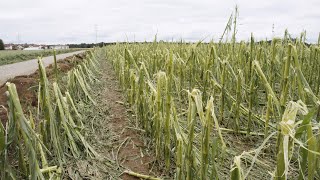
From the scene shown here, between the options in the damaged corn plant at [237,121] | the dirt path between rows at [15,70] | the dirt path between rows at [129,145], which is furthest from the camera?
the dirt path between rows at [15,70]

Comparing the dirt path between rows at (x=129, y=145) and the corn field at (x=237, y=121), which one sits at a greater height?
the corn field at (x=237, y=121)

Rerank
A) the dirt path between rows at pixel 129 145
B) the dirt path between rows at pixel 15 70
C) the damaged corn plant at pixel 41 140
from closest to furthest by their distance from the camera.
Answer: the damaged corn plant at pixel 41 140, the dirt path between rows at pixel 129 145, the dirt path between rows at pixel 15 70

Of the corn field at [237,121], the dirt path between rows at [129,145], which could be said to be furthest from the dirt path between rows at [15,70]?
A: the corn field at [237,121]

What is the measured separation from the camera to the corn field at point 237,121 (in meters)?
1.24

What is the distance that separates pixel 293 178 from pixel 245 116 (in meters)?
1.01

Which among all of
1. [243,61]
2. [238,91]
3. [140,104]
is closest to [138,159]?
[140,104]

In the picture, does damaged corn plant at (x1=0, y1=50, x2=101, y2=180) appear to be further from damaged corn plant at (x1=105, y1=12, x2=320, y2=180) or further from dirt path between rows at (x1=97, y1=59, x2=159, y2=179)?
damaged corn plant at (x1=105, y1=12, x2=320, y2=180)

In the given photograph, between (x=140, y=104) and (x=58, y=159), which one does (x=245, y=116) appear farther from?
(x=58, y=159)

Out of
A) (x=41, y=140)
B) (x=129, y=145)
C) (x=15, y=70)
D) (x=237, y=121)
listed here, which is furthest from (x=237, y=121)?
(x=15, y=70)

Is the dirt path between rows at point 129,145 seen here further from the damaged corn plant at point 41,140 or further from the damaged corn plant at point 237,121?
the damaged corn plant at point 41,140

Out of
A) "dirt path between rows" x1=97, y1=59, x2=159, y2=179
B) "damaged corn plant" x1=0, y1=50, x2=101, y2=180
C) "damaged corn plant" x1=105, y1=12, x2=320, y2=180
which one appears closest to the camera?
"damaged corn plant" x1=105, y1=12, x2=320, y2=180

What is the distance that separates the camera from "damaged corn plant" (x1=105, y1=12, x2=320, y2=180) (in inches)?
48.7

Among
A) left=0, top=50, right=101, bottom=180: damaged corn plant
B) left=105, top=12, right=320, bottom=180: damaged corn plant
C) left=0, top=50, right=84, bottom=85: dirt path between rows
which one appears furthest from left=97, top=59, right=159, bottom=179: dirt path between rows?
left=0, top=50, right=84, bottom=85: dirt path between rows

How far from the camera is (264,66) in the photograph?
12.3 ft
